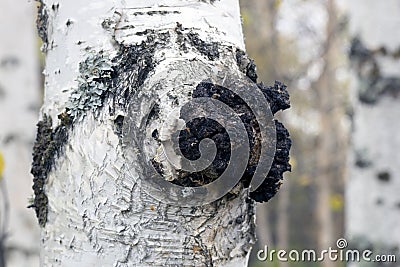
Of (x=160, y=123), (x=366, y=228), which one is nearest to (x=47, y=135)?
(x=160, y=123)

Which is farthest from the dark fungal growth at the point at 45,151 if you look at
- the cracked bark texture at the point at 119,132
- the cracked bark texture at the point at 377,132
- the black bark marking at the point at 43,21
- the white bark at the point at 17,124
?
the white bark at the point at 17,124

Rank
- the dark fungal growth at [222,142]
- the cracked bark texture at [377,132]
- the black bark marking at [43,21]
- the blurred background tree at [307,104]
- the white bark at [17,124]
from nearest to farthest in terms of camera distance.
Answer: the dark fungal growth at [222,142]
the black bark marking at [43,21]
the cracked bark texture at [377,132]
the white bark at [17,124]
the blurred background tree at [307,104]

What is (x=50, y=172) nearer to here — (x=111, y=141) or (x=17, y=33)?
(x=111, y=141)

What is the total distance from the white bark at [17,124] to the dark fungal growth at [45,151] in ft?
5.97

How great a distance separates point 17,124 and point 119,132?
2.05 meters

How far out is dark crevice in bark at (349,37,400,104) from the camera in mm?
1935

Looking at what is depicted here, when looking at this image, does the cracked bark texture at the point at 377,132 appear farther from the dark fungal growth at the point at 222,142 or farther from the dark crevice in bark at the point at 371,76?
the dark fungal growth at the point at 222,142

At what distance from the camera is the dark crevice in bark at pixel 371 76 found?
1.93 meters

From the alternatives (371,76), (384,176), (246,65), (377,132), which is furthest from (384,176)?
(246,65)

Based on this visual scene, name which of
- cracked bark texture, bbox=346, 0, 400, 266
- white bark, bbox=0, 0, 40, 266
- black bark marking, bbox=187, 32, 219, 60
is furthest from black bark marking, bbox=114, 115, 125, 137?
white bark, bbox=0, 0, 40, 266

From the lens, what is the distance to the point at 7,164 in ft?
8.02

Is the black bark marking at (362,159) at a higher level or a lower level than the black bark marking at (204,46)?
higher

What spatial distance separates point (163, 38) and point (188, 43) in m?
0.03

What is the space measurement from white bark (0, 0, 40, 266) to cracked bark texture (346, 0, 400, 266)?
4.43 ft
